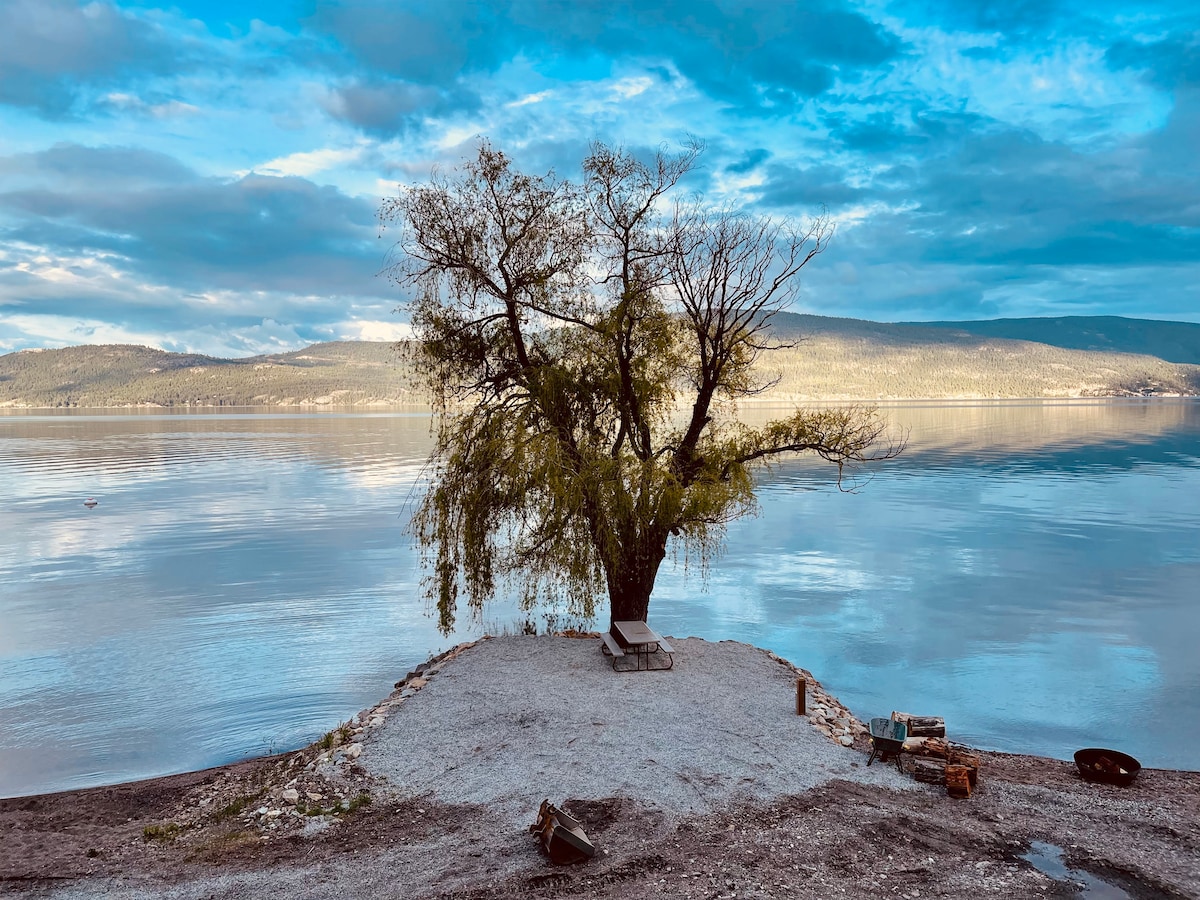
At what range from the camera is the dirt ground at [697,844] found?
376 inches

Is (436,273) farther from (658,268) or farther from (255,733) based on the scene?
(255,733)

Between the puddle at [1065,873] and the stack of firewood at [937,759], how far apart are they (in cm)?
147

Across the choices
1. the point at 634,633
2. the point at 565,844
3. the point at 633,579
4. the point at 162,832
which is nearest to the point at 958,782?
the point at 565,844

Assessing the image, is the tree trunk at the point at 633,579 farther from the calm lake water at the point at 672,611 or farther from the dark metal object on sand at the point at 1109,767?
the dark metal object on sand at the point at 1109,767

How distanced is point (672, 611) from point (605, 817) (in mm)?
17276

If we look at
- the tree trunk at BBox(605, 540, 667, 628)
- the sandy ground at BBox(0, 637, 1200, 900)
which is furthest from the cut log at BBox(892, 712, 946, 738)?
the tree trunk at BBox(605, 540, 667, 628)

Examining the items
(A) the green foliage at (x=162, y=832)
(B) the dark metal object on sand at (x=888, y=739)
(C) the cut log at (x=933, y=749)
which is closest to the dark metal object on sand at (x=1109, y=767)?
(C) the cut log at (x=933, y=749)

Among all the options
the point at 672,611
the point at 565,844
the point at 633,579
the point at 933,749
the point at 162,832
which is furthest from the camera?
the point at 672,611

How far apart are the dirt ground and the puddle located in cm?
5

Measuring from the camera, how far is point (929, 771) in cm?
1259

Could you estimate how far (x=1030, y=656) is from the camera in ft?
75.9

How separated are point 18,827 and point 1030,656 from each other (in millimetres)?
22927

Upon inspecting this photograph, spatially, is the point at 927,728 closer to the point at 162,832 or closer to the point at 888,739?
the point at 888,739

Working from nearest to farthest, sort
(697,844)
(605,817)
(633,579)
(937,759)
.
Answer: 1. (697,844)
2. (605,817)
3. (937,759)
4. (633,579)
